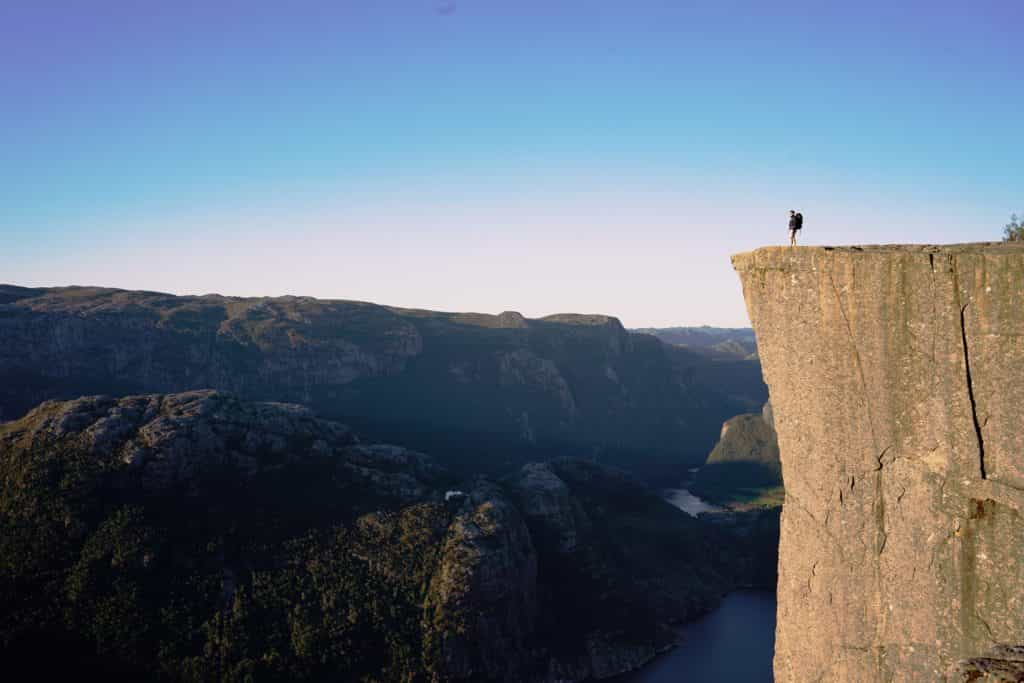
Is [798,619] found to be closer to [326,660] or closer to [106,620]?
[326,660]

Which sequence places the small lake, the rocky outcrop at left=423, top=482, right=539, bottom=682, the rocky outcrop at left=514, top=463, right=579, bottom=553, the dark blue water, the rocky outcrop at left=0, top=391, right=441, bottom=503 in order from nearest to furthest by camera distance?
the rocky outcrop at left=423, top=482, right=539, bottom=682, the rocky outcrop at left=0, top=391, right=441, bottom=503, the dark blue water, the rocky outcrop at left=514, top=463, right=579, bottom=553, the small lake

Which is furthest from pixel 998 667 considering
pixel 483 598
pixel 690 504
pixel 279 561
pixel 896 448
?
pixel 690 504

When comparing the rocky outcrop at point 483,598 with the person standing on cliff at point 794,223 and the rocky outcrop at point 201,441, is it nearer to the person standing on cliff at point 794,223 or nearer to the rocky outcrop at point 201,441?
the rocky outcrop at point 201,441

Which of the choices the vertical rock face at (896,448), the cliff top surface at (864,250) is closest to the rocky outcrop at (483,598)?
the vertical rock face at (896,448)

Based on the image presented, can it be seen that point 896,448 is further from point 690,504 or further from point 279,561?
point 690,504

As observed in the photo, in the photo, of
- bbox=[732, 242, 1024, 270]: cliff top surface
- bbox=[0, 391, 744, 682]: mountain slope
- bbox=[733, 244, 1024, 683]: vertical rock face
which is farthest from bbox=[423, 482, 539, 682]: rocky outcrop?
bbox=[732, 242, 1024, 270]: cliff top surface

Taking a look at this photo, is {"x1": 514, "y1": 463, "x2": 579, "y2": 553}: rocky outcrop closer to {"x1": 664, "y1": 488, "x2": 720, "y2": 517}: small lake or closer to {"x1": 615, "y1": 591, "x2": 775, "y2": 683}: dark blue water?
{"x1": 615, "y1": 591, "x2": 775, "y2": 683}: dark blue water
